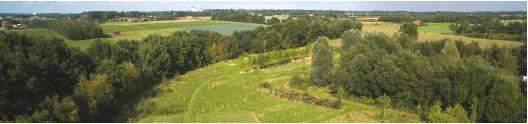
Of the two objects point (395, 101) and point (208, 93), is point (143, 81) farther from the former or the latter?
point (395, 101)

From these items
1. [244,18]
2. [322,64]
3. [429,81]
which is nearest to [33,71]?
[322,64]

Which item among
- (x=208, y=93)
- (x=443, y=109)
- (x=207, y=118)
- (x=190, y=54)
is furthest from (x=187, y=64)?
(x=443, y=109)

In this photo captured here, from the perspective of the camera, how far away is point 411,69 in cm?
3609

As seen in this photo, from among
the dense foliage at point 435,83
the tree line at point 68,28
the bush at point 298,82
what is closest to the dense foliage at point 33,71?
the bush at point 298,82

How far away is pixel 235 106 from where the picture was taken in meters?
36.2

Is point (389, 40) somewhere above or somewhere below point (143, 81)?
above

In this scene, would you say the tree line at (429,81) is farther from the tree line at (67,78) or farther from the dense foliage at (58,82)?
the dense foliage at (58,82)

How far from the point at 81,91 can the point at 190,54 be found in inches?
1199

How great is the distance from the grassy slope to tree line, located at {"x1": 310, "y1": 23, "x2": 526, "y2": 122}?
1.83m

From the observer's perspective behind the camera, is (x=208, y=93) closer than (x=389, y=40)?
Yes

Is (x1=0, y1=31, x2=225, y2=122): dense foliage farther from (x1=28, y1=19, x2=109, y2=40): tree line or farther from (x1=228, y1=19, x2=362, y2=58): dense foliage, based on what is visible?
(x1=228, y1=19, x2=362, y2=58): dense foliage

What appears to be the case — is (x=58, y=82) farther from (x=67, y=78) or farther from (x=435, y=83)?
(x=435, y=83)

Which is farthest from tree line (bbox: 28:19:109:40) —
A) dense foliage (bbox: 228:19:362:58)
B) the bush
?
the bush

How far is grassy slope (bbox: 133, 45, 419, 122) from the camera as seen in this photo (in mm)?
32031
